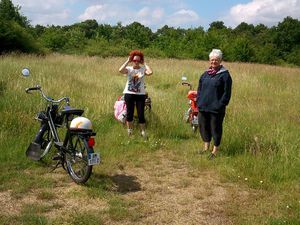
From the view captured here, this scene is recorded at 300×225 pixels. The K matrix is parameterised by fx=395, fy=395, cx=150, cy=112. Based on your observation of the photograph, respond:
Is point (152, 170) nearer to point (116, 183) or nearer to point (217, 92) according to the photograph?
point (116, 183)

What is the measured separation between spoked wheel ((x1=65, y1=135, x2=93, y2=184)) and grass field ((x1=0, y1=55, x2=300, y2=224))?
0.15 metres

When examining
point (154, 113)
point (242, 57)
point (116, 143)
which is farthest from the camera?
point (242, 57)

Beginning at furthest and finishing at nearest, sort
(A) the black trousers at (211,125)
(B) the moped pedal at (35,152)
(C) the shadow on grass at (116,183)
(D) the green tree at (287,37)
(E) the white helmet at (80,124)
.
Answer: (D) the green tree at (287,37), (A) the black trousers at (211,125), (B) the moped pedal at (35,152), (C) the shadow on grass at (116,183), (E) the white helmet at (80,124)

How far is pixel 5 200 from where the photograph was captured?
15.4ft

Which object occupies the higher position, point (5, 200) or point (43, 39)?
point (43, 39)

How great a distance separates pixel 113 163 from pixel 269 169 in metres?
2.36

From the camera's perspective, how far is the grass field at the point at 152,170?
446 cm

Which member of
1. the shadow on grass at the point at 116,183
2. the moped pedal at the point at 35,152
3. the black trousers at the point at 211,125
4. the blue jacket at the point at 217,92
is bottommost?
the shadow on grass at the point at 116,183

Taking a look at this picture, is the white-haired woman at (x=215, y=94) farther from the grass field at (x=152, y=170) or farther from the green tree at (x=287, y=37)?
the green tree at (x=287, y=37)

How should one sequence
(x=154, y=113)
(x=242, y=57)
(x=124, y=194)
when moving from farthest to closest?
(x=242, y=57)
(x=154, y=113)
(x=124, y=194)

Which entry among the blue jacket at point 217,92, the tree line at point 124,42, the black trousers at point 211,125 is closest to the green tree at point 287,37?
the tree line at point 124,42

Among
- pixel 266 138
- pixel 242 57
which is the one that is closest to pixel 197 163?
pixel 266 138

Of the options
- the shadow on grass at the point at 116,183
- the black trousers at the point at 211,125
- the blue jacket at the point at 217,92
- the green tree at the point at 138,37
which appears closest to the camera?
the shadow on grass at the point at 116,183

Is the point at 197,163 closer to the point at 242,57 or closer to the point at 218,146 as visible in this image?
the point at 218,146
